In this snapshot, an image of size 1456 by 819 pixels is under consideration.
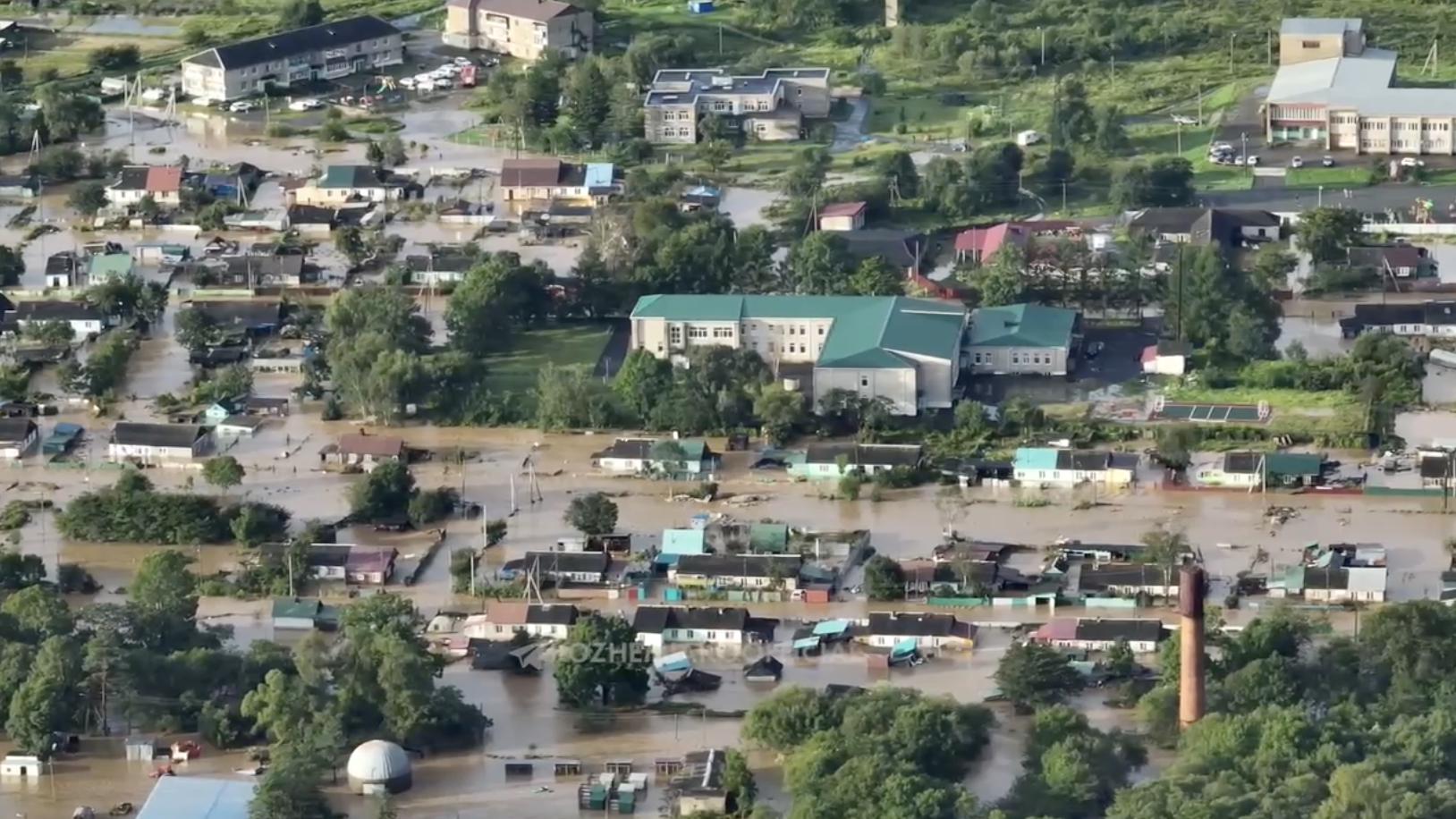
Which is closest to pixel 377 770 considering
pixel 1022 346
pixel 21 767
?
pixel 21 767

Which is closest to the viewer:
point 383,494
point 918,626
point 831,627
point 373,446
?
point 918,626

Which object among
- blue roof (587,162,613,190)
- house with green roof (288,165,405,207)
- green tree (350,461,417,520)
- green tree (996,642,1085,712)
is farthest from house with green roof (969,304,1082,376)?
house with green roof (288,165,405,207)

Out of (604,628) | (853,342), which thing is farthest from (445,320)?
(604,628)

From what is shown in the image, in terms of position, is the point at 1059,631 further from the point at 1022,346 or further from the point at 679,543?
the point at 1022,346

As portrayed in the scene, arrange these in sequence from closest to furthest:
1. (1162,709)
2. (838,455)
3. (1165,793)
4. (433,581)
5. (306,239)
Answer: (1165,793) < (1162,709) < (433,581) < (838,455) < (306,239)

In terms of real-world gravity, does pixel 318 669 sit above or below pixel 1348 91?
below

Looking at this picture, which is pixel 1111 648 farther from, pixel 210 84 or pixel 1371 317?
pixel 210 84
